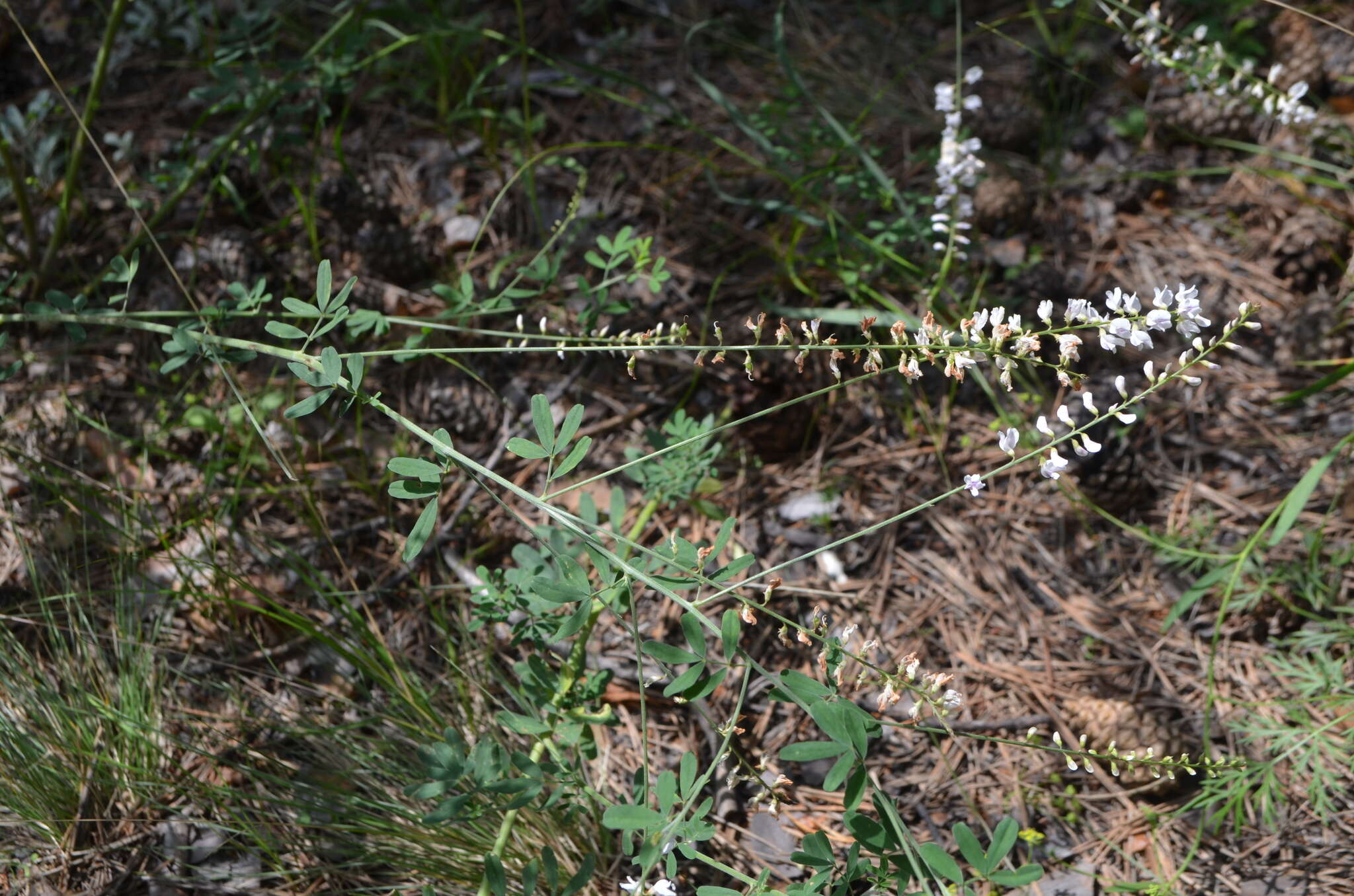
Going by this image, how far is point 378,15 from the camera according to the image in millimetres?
2471

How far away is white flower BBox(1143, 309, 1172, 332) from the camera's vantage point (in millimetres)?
1216

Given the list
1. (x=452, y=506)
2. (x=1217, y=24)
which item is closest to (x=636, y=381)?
(x=452, y=506)

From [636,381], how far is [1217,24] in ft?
7.11

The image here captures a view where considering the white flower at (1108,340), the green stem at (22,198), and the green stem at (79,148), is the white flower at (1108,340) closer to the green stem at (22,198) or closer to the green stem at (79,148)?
the green stem at (79,148)

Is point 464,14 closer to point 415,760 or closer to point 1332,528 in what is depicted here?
point 415,760

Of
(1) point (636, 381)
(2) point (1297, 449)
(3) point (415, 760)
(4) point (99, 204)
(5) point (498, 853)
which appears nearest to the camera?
(5) point (498, 853)

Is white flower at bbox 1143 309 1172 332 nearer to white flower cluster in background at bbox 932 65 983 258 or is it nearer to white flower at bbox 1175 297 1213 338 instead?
white flower at bbox 1175 297 1213 338

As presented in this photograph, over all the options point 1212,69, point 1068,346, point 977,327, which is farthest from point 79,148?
point 1212,69

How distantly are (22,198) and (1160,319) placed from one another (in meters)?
2.59

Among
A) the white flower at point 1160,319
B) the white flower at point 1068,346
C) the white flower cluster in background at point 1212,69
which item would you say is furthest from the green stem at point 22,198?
→ the white flower cluster in background at point 1212,69

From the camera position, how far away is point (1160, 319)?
1.22 meters

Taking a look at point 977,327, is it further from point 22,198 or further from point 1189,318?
point 22,198

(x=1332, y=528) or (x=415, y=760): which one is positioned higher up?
(x=1332, y=528)

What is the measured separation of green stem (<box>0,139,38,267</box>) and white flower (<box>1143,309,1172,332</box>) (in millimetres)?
2534
